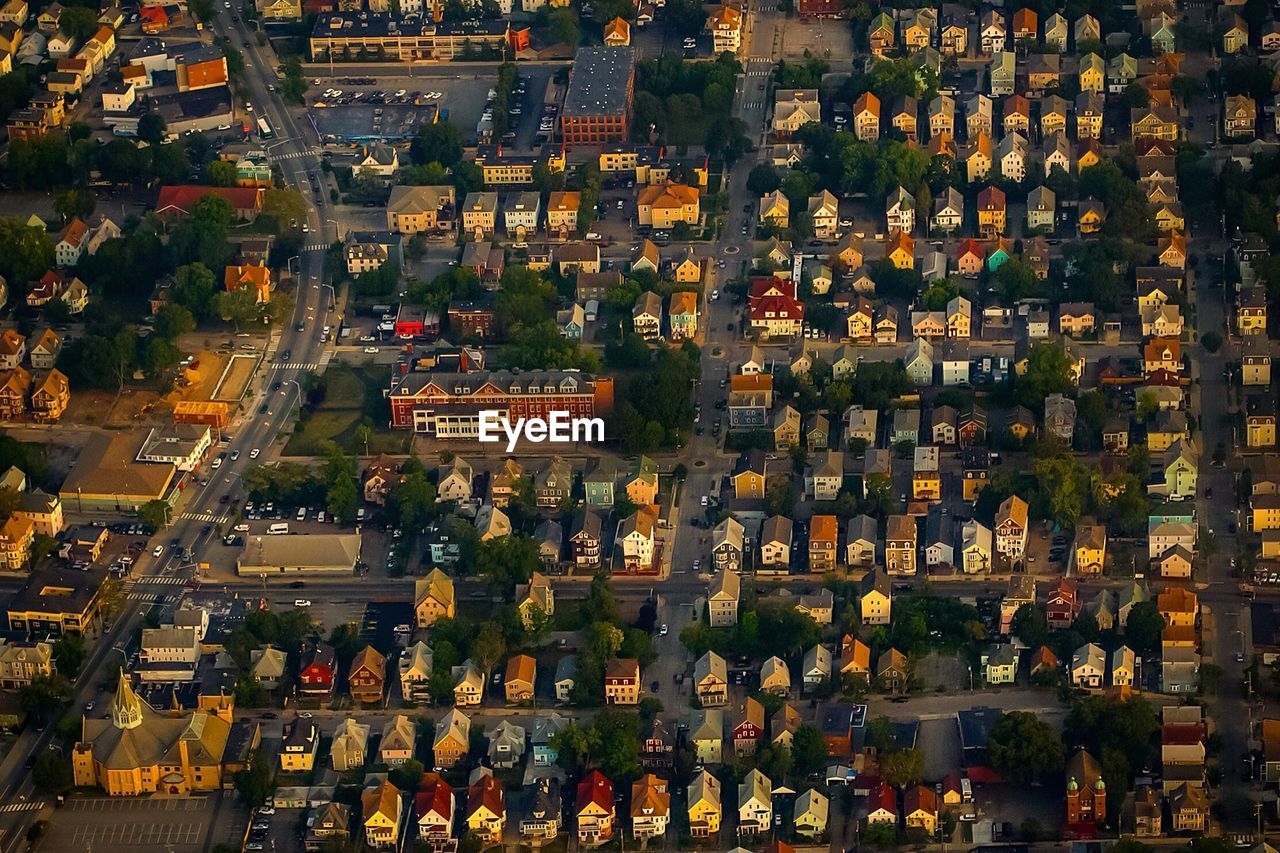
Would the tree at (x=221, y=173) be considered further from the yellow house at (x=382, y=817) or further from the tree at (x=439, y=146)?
the yellow house at (x=382, y=817)

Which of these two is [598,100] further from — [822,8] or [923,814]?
[923,814]

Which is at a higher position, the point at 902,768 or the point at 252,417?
the point at 252,417

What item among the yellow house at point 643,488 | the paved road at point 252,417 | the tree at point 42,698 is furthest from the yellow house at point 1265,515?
the tree at point 42,698

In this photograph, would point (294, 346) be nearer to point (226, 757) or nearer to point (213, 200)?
point (213, 200)

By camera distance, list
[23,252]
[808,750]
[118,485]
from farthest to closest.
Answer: [23,252]
[118,485]
[808,750]

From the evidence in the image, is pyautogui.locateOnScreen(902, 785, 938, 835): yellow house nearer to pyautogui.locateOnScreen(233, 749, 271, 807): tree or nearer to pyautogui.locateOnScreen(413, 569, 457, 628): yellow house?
pyautogui.locateOnScreen(413, 569, 457, 628): yellow house

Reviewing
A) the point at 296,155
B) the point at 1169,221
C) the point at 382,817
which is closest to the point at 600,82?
the point at 296,155

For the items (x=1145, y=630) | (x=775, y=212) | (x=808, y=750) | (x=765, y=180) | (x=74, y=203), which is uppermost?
(x=74, y=203)
